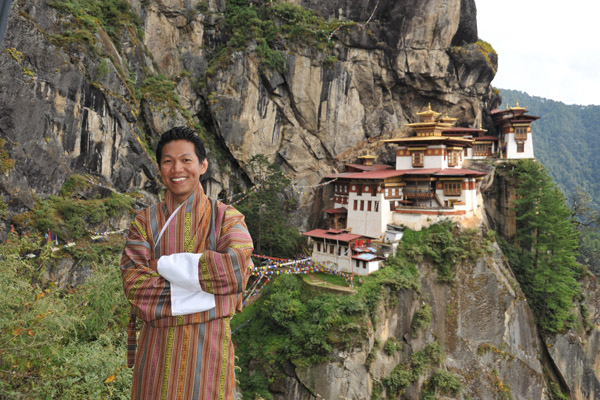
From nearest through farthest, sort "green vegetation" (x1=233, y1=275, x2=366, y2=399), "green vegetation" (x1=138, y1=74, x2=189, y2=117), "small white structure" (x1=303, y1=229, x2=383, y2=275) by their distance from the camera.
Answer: "green vegetation" (x1=233, y1=275, x2=366, y2=399), "small white structure" (x1=303, y1=229, x2=383, y2=275), "green vegetation" (x1=138, y1=74, x2=189, y2=117)

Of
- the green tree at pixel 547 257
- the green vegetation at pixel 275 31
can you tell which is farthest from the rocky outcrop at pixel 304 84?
the green tree at pixel 547 257

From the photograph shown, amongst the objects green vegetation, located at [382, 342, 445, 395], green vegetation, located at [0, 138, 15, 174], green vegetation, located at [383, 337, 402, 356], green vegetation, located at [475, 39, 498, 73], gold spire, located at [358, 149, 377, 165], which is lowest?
green vegetation, located at [382, 342, 445, 395]

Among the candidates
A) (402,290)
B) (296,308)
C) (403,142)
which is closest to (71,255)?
(296,308)

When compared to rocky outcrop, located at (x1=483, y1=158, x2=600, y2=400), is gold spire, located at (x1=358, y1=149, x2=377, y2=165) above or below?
above

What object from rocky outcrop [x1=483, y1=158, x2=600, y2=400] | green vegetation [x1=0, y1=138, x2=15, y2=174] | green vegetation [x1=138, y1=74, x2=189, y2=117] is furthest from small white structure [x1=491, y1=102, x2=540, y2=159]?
green vegetation [x1=0, y1=138, x2=15, y2=174]

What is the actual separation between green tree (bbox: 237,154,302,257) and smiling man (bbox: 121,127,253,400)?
75.5 ft

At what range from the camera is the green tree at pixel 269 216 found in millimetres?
26016

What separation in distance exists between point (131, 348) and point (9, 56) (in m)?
21.0

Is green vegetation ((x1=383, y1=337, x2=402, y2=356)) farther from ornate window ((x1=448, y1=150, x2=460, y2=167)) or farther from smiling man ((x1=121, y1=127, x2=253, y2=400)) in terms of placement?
smiling man ((x1=121, y1=127, x2=253, y2=400))

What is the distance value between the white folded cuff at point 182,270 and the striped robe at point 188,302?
0.01 metres

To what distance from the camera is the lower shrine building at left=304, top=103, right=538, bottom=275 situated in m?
21.9

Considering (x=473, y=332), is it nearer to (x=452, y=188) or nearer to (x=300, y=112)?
(x=452, y=188)

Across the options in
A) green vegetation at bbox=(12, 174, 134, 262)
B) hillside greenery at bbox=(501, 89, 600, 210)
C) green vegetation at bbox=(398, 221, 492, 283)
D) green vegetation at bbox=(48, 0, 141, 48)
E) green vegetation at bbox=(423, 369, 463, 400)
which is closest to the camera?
green vegetation at bbox=(12, 174, 134, 262)

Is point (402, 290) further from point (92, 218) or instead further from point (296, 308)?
point (92, 218)
